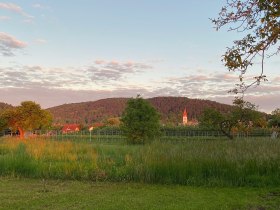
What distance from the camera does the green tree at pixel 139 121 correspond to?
34812mm

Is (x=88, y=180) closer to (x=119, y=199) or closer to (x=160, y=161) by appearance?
(x=160, y=161)

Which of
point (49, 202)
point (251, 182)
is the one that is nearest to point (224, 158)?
point (251, 182)

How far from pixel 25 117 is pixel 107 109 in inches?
2253

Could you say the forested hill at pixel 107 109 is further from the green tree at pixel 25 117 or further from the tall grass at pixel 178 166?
the tall grass at pixel 178 166

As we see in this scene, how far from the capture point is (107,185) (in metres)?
9.82

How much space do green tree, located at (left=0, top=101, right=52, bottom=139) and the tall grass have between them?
4269cm

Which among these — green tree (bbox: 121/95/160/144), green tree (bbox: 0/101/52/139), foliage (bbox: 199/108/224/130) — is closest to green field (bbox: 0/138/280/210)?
foliage (bbox: 199/108/224/130)

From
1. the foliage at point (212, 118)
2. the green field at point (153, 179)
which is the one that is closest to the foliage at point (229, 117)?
the foliage at point (212, 118)

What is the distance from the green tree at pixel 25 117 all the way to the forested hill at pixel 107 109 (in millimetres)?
40928

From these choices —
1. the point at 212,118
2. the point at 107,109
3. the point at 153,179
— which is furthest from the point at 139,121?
the point at 107,109

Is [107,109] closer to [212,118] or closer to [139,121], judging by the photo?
[139,121]

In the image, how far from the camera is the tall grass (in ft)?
33.4

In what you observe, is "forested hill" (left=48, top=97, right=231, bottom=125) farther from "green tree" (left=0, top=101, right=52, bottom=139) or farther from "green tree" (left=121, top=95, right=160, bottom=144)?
"green tree" (left=121, top=95, right=160, bottom=144)

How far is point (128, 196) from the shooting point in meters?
8.23
